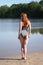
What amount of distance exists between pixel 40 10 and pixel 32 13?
353 centimetres

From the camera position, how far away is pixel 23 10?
3740 inches

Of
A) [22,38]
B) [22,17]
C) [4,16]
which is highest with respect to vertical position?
[22,17]

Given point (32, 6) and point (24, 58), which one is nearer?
point (24, 58)

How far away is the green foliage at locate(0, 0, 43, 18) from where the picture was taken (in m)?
84.8

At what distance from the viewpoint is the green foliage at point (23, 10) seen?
278 ft

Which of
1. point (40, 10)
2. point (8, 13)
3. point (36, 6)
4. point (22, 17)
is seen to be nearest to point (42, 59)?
point (22, 17)

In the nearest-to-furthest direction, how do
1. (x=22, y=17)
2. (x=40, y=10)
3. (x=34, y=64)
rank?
(x=34, y=64) → (x=22, y=17) → (x=40, y=10)

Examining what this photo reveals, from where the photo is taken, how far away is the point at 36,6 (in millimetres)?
89500

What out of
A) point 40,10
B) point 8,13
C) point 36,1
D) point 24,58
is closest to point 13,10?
point 8,13

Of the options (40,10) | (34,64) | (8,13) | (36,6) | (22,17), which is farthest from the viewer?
(8,13)

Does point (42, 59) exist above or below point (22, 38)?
below

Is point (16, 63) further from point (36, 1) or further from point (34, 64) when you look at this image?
point (36, 1)

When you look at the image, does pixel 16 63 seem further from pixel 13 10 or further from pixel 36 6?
pixel 13 10

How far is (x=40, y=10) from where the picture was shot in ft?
275
